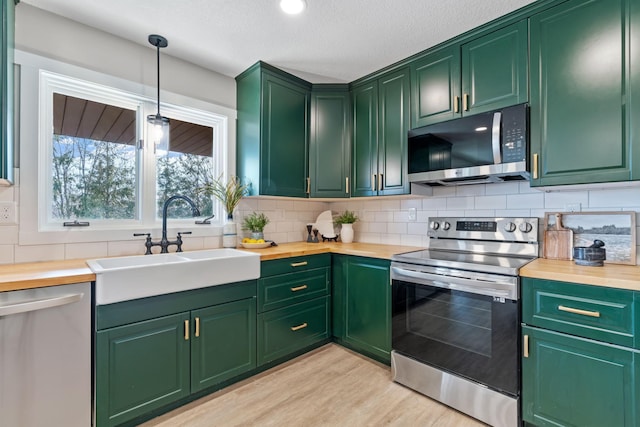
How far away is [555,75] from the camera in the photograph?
1705mm

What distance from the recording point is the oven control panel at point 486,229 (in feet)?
→ 6.68

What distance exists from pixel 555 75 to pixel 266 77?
6.49 ft

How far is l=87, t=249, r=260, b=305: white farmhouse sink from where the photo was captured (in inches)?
58.7

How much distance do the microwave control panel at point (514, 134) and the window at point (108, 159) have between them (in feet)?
7.49

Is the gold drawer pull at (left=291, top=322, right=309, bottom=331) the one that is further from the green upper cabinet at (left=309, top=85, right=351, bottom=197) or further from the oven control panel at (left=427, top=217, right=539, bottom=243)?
the oven control panel at (left=427, top=217, right=539, bottom=243)

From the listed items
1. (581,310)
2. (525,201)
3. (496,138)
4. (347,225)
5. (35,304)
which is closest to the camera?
(35,304)

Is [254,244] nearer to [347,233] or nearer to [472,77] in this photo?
[347,233]

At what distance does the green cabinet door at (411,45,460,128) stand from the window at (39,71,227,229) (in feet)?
5.83

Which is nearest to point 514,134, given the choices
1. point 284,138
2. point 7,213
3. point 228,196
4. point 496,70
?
point 496,70

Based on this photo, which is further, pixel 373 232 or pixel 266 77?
pixel 373 232

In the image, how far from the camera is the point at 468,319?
69.7 inches

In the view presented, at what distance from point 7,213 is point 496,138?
9.54ft

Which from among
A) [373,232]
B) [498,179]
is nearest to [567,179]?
[498,179]

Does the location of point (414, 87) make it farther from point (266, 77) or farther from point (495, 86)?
point (266, 77)
